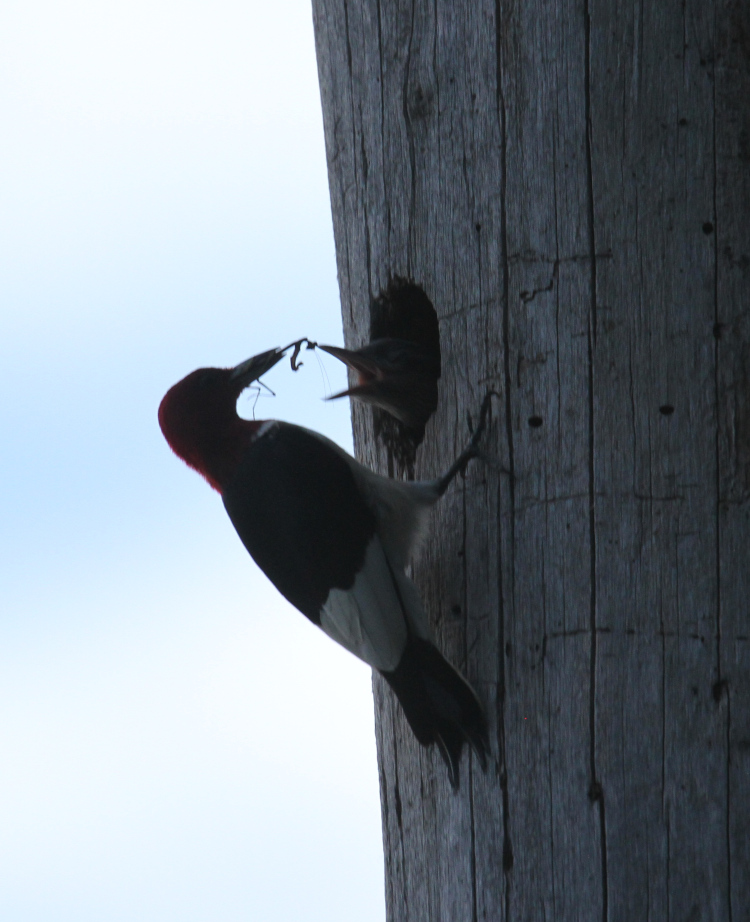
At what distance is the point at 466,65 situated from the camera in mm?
2557

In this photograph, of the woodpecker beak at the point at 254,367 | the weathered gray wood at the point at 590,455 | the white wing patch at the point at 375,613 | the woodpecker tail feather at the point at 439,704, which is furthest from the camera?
the woodpecker beak at the point at 254,367

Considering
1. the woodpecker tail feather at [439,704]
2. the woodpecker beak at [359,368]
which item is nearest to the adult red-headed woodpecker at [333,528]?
the woodpecker tail feather at [439,704]

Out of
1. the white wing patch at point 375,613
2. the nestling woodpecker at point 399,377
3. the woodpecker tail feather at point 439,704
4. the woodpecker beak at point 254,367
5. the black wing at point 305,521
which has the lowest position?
the woodpecker tail feather at point 439,704

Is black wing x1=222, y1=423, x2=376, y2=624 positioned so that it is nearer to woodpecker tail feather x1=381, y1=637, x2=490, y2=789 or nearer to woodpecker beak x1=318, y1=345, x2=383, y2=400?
woodpecker beak x1=318, y1=345, x2=383, y2=400

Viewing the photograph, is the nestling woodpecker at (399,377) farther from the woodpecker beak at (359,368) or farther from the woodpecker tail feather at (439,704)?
the woodpecker tail feather at (439,704)

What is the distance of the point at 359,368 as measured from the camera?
9.73 feet

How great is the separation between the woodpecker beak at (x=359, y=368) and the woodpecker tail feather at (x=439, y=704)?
2.38ft

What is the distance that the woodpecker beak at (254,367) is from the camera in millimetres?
3324

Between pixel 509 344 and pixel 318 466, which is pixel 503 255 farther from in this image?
pixel 318 466

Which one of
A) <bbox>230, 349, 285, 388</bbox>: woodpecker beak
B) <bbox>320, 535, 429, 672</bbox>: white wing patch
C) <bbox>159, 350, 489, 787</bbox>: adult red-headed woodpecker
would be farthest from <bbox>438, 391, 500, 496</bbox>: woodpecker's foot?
<bbox>230, 349, 285, 388</bbox>: woodpecker beak

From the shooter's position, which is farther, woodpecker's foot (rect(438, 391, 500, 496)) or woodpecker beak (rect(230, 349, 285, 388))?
woodpecker beak (rect(230, 349, 285, 388))

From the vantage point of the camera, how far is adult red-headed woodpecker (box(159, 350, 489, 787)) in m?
2.41

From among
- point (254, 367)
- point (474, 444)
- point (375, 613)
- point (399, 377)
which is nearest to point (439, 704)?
point (375, 613)

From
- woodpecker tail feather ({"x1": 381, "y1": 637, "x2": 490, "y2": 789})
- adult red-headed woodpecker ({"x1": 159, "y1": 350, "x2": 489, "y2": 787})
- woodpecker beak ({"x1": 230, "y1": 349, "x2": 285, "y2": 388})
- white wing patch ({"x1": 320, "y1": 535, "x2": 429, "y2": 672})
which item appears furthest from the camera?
woodpecker beak ({"x1": 230, "y1": 349, "x2": 285, "y2": 388})
